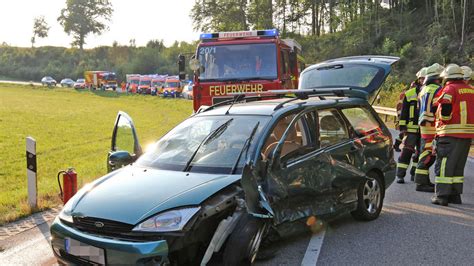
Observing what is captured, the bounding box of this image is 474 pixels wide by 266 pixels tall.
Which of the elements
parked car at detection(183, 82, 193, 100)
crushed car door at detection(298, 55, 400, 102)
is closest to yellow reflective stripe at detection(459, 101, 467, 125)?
crushed car door at detection(298, 55, 400, 102)

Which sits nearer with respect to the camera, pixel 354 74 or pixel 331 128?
pixel 331 128

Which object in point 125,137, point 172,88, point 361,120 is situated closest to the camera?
point 361,120

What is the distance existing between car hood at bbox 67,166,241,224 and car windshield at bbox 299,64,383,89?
440 cm

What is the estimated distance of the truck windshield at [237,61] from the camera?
11719 mm

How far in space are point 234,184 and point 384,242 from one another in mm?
1888

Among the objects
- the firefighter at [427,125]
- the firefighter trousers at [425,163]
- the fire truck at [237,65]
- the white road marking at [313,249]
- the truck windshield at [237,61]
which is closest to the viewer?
the white road marking at [313,249]

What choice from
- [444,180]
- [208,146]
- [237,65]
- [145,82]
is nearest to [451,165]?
[444,180]

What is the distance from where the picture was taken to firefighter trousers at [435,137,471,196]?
6.78m

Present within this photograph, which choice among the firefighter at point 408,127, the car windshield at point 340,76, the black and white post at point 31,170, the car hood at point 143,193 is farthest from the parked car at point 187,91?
the car hood at point 143,193

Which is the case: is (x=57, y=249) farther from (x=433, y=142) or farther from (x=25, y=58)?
(x=25, y=58)

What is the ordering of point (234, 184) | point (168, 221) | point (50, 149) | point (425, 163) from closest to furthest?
point (168, 221) → point (234, 184) → point (425, 163) → point (50, 149)

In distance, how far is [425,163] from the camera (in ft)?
25.0

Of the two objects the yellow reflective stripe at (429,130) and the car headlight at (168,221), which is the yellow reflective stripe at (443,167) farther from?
the car headlight at (168,221)

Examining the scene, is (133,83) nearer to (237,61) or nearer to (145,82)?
(145,82)
